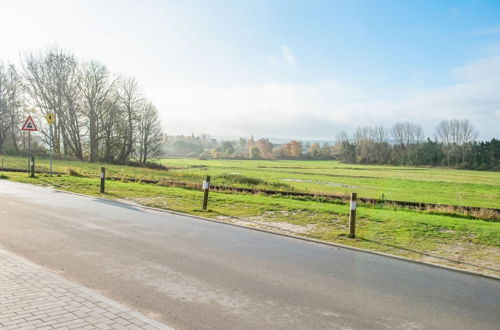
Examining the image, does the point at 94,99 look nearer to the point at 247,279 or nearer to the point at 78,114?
the point at 78,114

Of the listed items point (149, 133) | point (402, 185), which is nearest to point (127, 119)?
point (149, 133)

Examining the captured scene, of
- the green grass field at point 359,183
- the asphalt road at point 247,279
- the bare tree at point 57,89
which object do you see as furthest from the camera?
the bare tree at point 57,89

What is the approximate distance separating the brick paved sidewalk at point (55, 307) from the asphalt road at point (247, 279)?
32 centimetres

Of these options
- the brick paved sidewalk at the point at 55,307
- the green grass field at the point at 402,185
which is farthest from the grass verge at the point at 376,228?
the green grass field at the point at 402,185

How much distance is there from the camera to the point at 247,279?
5.96 metres

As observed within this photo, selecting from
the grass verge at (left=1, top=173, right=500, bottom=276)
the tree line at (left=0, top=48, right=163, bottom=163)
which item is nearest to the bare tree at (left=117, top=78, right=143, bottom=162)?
the tree line at (left=0, top=48, right=163, bottom=163)

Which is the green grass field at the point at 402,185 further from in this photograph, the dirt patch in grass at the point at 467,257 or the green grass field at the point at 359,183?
the dirt patch in grass at the point at 467,257

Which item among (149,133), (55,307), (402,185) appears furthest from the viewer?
(149,133)

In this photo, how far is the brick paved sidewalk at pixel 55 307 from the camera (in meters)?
4.15

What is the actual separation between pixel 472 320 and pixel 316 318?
1904mm

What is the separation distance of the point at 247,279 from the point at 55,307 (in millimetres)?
2668

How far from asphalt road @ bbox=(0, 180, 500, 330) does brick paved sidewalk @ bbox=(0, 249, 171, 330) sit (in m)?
0.32

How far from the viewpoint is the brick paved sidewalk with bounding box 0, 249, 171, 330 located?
415 centimetres

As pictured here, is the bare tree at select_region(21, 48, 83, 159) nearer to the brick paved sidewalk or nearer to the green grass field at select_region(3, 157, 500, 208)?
the green grass field at select_region(3, 157, 500, 208)
